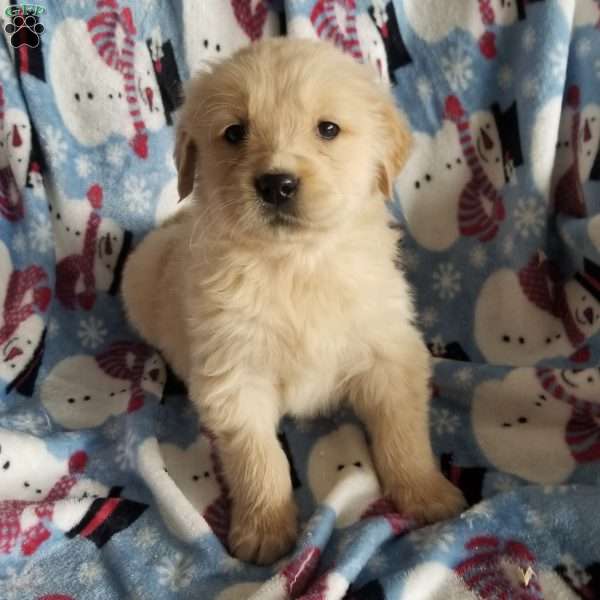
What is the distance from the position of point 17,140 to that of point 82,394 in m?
0.95

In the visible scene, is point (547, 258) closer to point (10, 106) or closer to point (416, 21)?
point (416, 21)

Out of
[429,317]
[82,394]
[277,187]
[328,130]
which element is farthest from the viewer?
[429,317]

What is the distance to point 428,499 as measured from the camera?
1.67m

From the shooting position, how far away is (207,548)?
1.59 meters

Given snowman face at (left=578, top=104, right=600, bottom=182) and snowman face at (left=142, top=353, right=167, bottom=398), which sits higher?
snowman face at (left=578, top=104, right=600, bottom=182)

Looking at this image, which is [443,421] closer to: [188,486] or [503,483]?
[503,483]

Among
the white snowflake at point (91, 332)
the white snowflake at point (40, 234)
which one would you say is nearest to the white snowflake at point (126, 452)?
the white snowflake at point (91, 332)

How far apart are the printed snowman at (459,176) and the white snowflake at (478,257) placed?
0.13 feet

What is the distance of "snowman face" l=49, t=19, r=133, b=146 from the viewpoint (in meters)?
2.29

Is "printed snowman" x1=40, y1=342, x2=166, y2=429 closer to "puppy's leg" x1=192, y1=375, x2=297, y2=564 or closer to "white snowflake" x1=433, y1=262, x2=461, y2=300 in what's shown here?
"puppy's leg" x1=192, y1=375, x2=297, y2=564

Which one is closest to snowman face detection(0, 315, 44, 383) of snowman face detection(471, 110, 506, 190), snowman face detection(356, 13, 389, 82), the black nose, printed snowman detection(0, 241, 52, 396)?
printed snowman detection(0, 241, 52, 396)

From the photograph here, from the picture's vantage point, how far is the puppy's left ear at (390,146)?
1665 millimetres

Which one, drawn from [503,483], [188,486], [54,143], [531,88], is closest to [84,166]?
[54,143]

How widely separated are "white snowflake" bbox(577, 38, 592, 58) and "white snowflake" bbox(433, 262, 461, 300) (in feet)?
2.66
